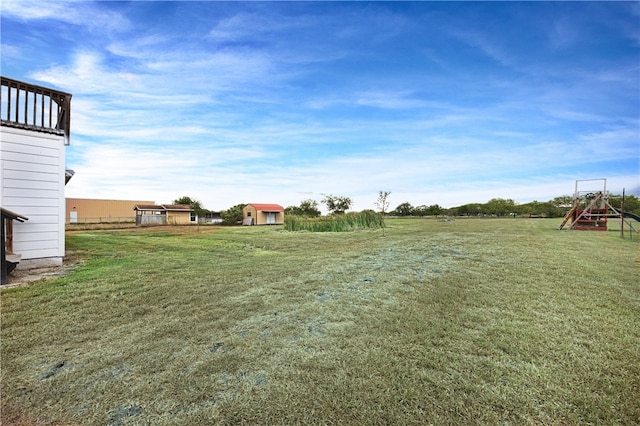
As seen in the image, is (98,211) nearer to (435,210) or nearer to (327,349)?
(327,349)

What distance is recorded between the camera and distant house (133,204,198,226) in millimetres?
29359

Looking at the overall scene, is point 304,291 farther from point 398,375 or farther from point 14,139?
point 14,139

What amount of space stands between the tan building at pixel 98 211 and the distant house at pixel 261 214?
12883 millimetres

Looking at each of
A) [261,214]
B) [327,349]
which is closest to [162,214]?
[261,214]

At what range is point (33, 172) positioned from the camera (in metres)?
6.31

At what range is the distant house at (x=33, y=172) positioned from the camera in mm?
6059

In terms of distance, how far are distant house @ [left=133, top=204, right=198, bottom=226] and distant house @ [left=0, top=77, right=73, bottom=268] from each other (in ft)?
81.5

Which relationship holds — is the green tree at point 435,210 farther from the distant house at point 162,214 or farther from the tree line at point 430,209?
the distant house at point 162,214

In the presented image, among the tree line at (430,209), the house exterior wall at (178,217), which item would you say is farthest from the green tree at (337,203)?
the house exterior wall at (178,217)

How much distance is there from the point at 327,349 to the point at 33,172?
769 centimetres

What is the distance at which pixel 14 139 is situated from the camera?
241 inches

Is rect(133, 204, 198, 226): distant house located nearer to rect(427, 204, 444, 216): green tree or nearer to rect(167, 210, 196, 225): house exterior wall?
rect(167, 210, 196, 225): house exterior wall

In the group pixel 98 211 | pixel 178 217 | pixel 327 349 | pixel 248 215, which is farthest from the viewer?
pixel 248 215

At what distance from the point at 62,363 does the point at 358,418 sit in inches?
98.7
